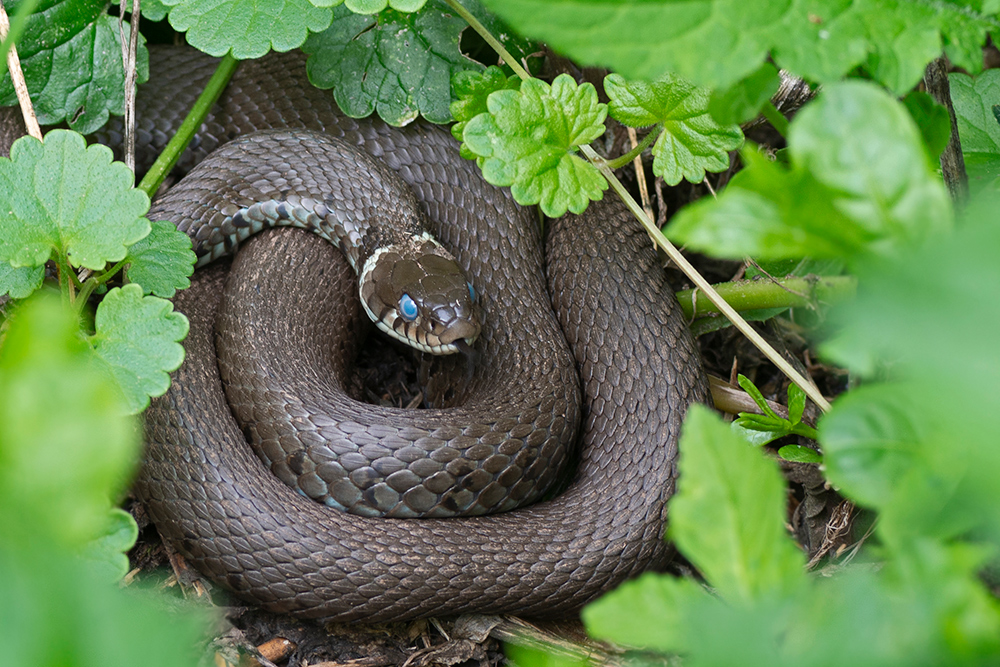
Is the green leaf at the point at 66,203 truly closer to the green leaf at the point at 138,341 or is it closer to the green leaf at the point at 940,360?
the green leaf at the point at 138,341

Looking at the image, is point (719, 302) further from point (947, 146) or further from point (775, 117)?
point (947, 146)

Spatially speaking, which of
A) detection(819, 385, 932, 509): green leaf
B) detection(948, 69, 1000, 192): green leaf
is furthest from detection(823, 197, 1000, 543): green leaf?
detection(948, 69, 1000, 192): green leaf

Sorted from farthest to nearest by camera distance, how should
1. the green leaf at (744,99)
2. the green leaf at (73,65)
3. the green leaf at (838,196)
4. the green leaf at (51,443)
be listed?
the green leaf at (73,65)
the green leaf at (744,99)
the green leaf at (838,196)
the green leaf at (51,443)

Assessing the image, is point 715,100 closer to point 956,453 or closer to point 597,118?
point 597,118

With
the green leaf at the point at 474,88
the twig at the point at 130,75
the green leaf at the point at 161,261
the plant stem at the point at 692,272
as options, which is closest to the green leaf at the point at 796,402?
the plant stem at the point at 692,272

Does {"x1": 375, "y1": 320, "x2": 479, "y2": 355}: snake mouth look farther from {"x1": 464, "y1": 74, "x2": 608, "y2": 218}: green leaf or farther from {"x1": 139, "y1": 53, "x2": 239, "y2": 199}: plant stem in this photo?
{"x1": 139, "y1": 53, "x2": 239, "y2": 199}: plant stem

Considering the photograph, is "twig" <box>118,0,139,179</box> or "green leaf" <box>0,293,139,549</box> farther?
"twig" <box>118,0,139,179</box>
